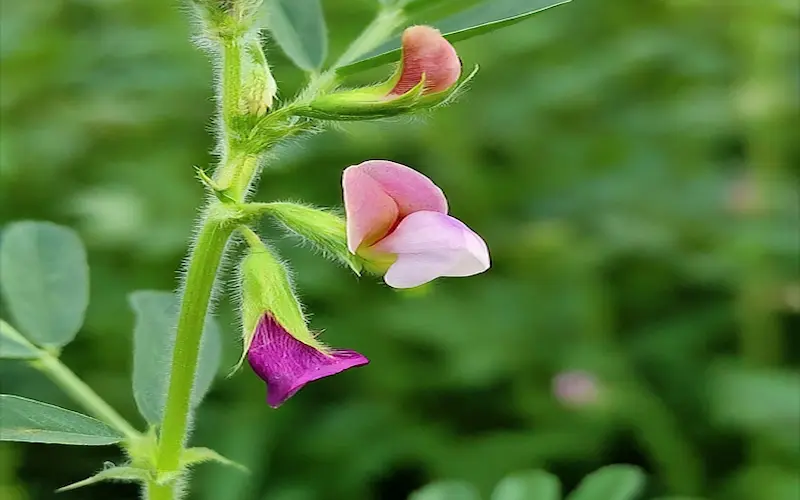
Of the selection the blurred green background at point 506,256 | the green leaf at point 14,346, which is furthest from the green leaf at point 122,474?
the blurred green background at point 506,256

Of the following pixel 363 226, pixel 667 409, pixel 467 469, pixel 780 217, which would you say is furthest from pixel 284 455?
pixel 363 226

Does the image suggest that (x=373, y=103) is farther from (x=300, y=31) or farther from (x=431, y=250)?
(x=300, y=31)

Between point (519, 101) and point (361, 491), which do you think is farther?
point (519, 101)

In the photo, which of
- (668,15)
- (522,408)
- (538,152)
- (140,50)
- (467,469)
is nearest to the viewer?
(467,469)

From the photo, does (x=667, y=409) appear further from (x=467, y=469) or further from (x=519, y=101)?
(x=519, y=101)

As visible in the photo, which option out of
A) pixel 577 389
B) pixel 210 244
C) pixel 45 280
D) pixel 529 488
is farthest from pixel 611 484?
pixel 577 389

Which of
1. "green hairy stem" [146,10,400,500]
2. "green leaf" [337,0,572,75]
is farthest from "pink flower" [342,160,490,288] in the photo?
"green leaf" [337,0,572,75]

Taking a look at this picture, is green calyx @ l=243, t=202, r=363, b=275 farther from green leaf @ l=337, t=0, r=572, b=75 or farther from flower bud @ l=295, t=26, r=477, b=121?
green leaf @ l=337, t=0, r=572, b=75
